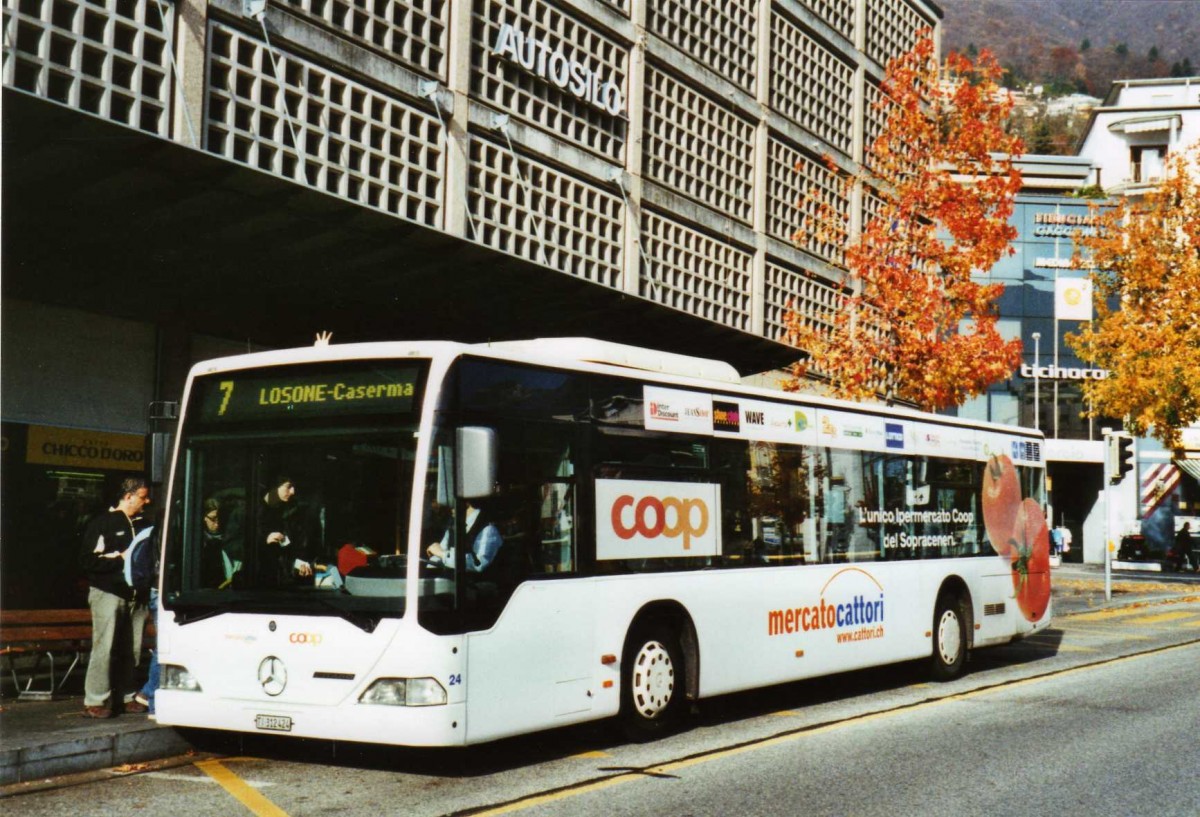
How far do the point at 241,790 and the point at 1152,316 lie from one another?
2879 centimetres

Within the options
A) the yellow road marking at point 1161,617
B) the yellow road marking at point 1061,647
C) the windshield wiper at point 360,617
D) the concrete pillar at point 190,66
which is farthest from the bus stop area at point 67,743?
the yellow road marking at point 1161,617

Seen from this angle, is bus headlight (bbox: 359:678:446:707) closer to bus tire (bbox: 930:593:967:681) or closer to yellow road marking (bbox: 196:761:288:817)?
yellow road marking (bbox: 196:761:288:817)

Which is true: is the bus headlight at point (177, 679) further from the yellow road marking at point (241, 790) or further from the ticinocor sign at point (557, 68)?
the ticinocor sign at point (557, 68)

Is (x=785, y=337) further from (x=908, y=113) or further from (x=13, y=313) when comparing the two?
(x=13, y=313)

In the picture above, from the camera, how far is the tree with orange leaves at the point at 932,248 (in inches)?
892

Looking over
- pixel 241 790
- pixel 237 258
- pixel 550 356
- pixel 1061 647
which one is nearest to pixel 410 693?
pixel 241 790

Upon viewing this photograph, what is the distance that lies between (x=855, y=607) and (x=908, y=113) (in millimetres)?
13297

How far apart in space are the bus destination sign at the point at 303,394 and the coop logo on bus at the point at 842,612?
4.33 metres

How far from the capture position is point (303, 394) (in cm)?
872

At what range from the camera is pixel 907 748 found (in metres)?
9.61

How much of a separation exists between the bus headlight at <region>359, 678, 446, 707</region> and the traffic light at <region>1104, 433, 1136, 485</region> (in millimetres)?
20963

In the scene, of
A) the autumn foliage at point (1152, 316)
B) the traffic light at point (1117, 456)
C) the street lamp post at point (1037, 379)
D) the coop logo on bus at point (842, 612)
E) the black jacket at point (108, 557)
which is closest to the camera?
the black jacket at point (108, 557)

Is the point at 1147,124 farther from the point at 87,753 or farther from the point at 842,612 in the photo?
the point at 87,753

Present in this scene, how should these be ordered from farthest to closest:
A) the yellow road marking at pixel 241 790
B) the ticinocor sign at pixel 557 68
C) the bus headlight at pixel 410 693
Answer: the ticinocor sign at pixel 557 68, the bus headlight at pixel 410 693, the yellow road marking at pixel 241 790
